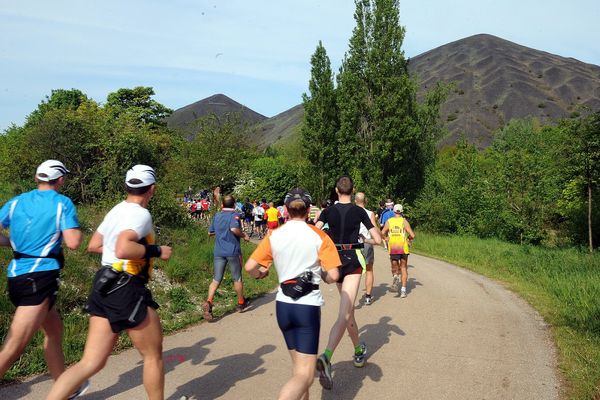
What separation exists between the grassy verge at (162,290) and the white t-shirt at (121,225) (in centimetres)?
231

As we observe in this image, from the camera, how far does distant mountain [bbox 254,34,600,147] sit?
417 ft

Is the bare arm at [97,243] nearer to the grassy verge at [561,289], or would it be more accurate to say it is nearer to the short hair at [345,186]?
the short hair at [345,186]

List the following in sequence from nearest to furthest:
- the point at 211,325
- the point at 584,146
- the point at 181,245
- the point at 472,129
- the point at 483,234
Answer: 1. the point at 211,325
2. the point at 181,245
3. the point at 584,146
4. the point at 483,234
5. the point at 472,129

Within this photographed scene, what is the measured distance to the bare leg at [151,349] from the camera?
346 cm

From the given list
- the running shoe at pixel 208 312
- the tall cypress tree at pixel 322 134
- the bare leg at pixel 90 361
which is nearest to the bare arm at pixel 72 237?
the bare leg at pixel 90 361

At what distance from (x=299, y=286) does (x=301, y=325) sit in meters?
0.28

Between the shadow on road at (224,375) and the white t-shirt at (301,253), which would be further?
the shadow on road at (224,375)

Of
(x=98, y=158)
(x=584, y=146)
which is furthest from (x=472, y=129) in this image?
(x=98, y=158)

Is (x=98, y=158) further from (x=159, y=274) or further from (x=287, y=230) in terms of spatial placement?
(x=287, y=230)

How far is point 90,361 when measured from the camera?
3369 millimetres

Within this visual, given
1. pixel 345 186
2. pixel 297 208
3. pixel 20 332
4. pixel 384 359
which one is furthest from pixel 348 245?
pixel 20 332

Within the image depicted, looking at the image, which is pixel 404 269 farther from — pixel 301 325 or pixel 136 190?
pixel 136 190

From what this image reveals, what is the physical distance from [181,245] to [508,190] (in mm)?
19234

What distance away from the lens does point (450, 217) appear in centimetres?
2873
